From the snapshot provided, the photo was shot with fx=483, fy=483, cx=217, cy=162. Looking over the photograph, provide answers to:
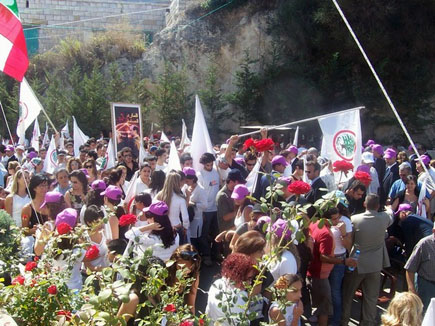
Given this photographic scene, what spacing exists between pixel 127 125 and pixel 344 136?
524 cm

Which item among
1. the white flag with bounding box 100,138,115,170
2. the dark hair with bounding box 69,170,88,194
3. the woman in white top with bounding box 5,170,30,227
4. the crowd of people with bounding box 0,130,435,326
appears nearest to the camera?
the crowd of people with bounding box 0,130,435,326

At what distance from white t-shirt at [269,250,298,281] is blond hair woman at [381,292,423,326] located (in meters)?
1.04

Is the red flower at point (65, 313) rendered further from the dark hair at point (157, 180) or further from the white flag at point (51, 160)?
the white flag at point (51, 160)

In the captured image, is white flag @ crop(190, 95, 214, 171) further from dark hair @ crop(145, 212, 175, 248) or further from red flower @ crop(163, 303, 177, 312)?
red flower @ crop(163, 303, 177, 312)

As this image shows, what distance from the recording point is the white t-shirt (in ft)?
12.8

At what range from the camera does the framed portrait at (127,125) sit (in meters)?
10.1

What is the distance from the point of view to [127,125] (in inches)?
403

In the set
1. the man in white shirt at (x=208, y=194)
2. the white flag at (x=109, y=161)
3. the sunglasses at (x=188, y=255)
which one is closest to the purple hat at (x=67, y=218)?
the sunglasses at (x=188, y=255)

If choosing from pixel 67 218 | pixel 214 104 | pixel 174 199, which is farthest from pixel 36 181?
pixel 214 104

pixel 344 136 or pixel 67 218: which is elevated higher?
pixel 344 136

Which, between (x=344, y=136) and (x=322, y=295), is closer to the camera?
(x=322, y=295)

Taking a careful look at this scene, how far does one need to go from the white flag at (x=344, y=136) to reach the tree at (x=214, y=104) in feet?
52.1

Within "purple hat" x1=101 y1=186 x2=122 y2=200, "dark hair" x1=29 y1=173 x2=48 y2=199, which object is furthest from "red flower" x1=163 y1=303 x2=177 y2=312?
"dark hair" x1=29 y1=173 x2=48 y2=199

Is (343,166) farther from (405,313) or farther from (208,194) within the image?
(405,313)
